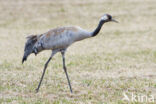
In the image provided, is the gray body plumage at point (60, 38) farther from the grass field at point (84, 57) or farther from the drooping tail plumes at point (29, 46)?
the grass field at point (84, 57)

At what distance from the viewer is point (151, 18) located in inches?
968

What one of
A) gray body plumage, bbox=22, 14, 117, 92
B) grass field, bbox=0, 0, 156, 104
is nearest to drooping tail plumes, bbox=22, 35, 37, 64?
gray body plumage, bbox=22, 14, 117, 92

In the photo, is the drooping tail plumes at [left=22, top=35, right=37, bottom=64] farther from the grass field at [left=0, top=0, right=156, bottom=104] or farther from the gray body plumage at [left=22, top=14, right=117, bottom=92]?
the grass field at [left=0, top=0, right=156, bottom=104]

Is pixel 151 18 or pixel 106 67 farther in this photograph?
pixel 151 18

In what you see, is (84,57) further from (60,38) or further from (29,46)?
(60,38)

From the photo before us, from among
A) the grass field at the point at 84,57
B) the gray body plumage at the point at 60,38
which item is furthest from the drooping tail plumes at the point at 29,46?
the grass field at the point at 84,57

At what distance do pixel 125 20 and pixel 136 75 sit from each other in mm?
14853

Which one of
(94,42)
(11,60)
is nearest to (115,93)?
(11,60)

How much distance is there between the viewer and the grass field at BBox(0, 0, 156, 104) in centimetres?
812

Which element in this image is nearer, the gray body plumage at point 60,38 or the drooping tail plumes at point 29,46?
the gray body plumage at point 60,38

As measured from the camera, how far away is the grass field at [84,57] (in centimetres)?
812

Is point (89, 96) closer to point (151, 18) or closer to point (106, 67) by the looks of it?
point (106, 67)

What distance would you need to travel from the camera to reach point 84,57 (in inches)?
521

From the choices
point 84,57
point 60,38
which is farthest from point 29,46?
point 84,57
